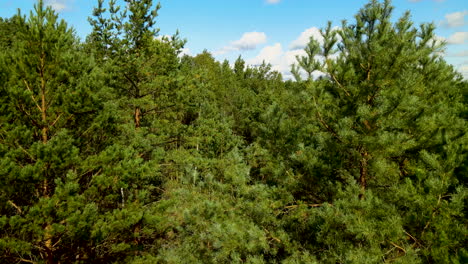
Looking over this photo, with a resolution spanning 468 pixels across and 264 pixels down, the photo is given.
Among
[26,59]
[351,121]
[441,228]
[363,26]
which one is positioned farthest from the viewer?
[26,59]

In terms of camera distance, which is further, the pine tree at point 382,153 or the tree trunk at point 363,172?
the tree trunk at point 363,172

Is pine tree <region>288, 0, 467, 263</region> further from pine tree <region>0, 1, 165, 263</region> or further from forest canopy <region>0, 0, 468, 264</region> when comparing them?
pine tree <region>0, 1, 165, 263</region>

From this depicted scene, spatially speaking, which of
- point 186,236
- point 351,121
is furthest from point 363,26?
point 186,236

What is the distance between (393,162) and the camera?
21.7 feet

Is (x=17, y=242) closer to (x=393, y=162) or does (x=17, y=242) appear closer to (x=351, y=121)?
(x=351, y=121)

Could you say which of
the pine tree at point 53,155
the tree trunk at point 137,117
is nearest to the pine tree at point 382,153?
the pine tree at point 53,155

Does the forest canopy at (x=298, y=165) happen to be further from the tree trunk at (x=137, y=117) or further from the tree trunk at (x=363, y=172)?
the tree trunk at (x=137, y=117)

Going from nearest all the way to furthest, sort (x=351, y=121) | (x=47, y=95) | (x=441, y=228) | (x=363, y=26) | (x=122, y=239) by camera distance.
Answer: (x=441, y=228), (x=351, y=121), (x=363, y=26), (x=47, y=95), (x=122, y=239)

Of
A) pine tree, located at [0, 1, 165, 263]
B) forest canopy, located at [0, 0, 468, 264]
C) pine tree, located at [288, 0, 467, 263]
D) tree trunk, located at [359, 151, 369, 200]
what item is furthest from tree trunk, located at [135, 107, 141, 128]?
tree trunk, located at [359, 151, 369, 200]

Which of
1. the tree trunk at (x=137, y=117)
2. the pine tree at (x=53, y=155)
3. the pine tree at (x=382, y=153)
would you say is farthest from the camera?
the tree trunk at (x=137, y=117)

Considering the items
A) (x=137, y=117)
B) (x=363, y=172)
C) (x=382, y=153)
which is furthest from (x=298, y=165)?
(x=137, y=117)

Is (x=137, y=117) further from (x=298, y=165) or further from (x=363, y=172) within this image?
(x=363, y=172)

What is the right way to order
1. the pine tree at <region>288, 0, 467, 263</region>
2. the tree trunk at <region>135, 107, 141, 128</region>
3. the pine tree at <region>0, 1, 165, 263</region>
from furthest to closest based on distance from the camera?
the tree trunk at <region>135, 107, 141, 128</region>
the pine tree at <region>0, 1, 165, 263</region>
the pine tree at <region>288, 0, 467, 263</region>

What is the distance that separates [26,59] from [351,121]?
734 cm
